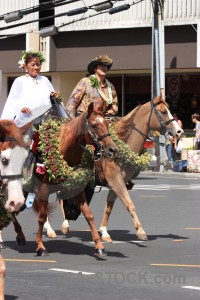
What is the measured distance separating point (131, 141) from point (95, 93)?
35.8 inches

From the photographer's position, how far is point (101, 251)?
455 inches

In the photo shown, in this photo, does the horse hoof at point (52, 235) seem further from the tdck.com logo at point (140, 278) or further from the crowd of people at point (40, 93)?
the tdck.com logo at point (140, 278)

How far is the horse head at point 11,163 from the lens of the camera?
25.4ft

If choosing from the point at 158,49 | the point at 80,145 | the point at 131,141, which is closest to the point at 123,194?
the point at 131,141

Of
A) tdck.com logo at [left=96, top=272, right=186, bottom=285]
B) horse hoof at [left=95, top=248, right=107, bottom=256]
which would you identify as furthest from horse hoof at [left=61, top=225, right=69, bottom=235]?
tdck.com logo at [left=96, top=272, right=186, bottom=285]

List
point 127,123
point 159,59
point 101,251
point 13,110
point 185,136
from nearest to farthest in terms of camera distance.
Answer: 1. point 101,251
2. point 13,110
3. point 127,123
4. point 159,59
5. point 185,136

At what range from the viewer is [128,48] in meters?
36.0

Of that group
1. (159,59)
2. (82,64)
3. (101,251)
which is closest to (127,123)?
(101,251)

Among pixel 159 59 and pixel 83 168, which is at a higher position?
pixel 159 59

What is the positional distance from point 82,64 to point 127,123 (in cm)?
2389

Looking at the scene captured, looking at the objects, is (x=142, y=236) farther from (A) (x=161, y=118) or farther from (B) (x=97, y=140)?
(B) (x=97, y=140)

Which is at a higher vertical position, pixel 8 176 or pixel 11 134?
pixel 11 134

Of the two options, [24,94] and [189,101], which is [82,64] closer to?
[189,101]

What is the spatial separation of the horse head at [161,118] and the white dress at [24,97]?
1975 millimetres
